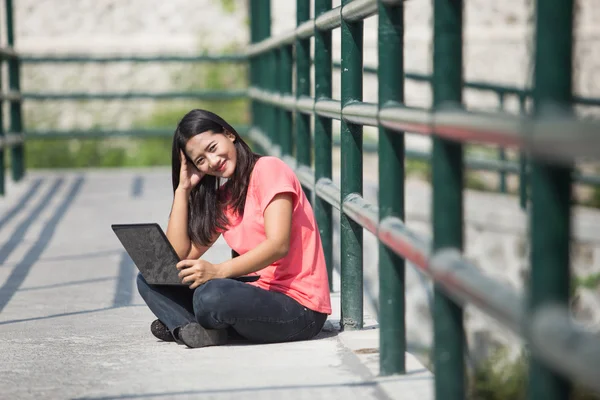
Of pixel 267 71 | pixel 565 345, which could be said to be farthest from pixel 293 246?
pixel 267 71

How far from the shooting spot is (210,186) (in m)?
3.49

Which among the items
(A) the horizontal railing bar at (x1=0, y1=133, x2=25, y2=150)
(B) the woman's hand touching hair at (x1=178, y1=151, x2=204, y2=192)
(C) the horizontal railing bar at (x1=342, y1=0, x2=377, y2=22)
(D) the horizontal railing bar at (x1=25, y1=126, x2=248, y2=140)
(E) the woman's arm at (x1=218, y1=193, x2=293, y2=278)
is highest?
(C) the horizontal railing bar at (x1=342, y1=0, x2=377, y2=22)

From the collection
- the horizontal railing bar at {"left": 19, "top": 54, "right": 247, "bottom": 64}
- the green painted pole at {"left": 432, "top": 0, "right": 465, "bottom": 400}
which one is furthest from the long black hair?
the horizontal railing bar at {"left": 19, "top": 54, "right": 247, "bottom": 64}

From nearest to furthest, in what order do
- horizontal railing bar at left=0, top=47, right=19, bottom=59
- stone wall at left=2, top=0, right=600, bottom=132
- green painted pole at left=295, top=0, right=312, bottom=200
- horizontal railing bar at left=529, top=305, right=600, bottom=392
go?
1. horizontal railing bar at left=529, top=305, right=600, bottom=392
2. green painted pole at left=295, top=0, right=312, bottom=200
3. horizontal railing bar at left=0, top=47, right=19, bottom=59
4. stone wall at left=2, top=0, right=600, bottom=132

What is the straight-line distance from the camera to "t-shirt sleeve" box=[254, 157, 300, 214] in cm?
322

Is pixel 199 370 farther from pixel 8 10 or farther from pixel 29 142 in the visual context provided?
Answer: pixel 29 142

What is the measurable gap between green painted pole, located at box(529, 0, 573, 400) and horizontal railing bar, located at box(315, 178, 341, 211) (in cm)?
190

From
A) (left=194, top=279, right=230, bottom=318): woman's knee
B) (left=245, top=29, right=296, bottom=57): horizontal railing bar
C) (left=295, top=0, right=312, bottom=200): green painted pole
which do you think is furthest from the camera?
(left=245, top=29, right=296, bottom=57): horizontal railing bar

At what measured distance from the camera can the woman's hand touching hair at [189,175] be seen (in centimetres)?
347

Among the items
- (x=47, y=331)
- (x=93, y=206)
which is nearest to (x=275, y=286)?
(x=47, y=331)

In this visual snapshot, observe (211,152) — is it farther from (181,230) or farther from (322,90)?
(322,90)

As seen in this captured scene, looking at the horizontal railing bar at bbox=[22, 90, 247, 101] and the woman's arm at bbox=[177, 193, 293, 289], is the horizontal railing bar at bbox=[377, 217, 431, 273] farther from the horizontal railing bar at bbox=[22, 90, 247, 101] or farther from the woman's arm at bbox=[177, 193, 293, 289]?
the horizontal railing bar at bbox=[22, 90, 247, 101]

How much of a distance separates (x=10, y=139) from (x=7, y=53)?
80cm

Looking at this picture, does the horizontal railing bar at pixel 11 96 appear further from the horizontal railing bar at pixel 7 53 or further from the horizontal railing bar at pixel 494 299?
the horizontal railing bar at pixel 494 299
